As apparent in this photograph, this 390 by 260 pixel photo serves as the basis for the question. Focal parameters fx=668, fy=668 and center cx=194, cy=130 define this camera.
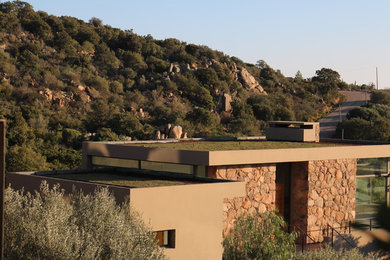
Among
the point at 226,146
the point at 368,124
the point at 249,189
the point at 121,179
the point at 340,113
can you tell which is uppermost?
the point at 340,113

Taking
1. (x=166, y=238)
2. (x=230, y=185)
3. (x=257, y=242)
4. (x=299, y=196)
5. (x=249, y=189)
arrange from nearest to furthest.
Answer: (x=166, y=238) < (x=257, y=242) < (x=230, y=185) < (x=249, y=189) < (x=299, y=196)

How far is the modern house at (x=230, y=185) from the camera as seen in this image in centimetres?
1927

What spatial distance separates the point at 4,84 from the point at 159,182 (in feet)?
126

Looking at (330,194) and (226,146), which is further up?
(226,146)

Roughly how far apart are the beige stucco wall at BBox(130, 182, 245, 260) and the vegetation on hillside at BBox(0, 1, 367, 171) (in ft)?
78.1

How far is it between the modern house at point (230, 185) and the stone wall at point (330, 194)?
0.13 ft

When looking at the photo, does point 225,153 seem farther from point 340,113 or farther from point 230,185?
point 340,113

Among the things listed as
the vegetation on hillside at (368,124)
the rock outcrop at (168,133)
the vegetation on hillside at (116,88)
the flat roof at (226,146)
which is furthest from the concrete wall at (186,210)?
the vegetation on hillside at (368,124)

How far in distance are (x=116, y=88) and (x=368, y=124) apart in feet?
80.1

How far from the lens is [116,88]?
65.1 m

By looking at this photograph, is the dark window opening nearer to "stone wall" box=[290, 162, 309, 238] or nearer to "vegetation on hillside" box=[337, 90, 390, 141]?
"stone wall" box=[290, 162, 309, 238]

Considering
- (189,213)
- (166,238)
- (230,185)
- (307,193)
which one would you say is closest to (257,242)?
(230,185)

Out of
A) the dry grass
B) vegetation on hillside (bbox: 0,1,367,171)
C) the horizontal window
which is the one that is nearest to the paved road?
vegetation on hillside (bbox: 0,1,367,171)

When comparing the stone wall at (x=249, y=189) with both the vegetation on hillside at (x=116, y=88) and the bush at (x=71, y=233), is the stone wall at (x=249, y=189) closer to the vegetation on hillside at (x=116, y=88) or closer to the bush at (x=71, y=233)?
the bush at (x=71, y=233)
